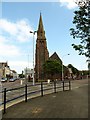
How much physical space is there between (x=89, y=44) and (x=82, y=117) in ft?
9.07

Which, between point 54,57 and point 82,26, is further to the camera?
point 54,57

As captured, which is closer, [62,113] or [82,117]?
[82,117]

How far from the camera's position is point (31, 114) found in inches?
422

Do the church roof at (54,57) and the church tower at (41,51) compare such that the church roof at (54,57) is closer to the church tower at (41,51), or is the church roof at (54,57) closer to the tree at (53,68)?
the church tower at (41,51)

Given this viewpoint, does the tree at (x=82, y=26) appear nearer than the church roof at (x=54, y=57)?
Yes

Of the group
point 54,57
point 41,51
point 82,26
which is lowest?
point 82,26

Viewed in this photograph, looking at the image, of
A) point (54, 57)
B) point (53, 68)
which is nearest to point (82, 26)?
point (53, 68)

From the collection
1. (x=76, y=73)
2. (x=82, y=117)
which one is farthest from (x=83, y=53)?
(x=76, y=73)

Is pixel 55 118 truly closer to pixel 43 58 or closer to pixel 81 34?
pixel 81 34

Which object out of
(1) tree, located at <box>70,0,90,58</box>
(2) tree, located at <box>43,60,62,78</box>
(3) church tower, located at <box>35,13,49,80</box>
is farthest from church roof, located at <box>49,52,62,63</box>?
(1) tree, located at <box>70,0,90,58</box>

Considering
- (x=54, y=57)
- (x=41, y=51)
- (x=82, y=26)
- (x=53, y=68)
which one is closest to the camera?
(x=82, y=26)

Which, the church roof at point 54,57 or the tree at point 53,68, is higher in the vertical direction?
the church roof at point 54,57

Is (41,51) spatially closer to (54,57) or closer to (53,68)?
(54,57)

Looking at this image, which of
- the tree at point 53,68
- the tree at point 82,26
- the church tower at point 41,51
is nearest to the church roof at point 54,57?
the church tower at point 41,51
